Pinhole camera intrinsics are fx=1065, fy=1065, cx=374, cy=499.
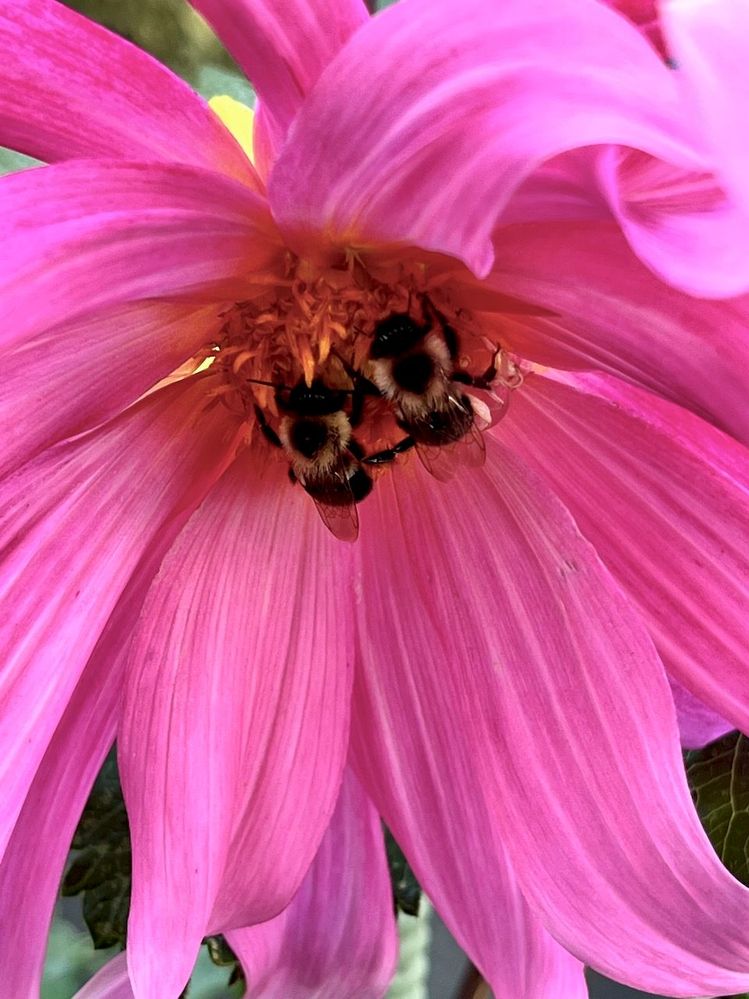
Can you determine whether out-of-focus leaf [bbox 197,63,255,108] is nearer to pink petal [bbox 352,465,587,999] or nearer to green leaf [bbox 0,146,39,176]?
green leaf [bbox 0,146,39,176]

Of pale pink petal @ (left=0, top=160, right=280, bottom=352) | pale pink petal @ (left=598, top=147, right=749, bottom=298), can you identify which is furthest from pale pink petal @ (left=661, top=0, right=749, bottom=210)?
pale pink petal @ (left=0, top=160, right=280, bottom=352)

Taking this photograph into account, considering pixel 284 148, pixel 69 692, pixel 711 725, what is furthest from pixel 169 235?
pixel 711 725

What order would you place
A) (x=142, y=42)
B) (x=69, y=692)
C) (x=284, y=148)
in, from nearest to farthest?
(x=284, y=148) → (x=69, y=692) → (x=142, y=42)

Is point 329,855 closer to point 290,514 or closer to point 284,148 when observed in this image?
point 290,514

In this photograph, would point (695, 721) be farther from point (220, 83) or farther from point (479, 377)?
point (220, 83)

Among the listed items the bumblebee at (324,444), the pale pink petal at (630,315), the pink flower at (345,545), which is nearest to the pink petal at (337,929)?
the pink flower at (345,545)

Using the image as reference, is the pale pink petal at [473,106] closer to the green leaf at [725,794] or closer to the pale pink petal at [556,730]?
the pale pink petal at [556,730]
